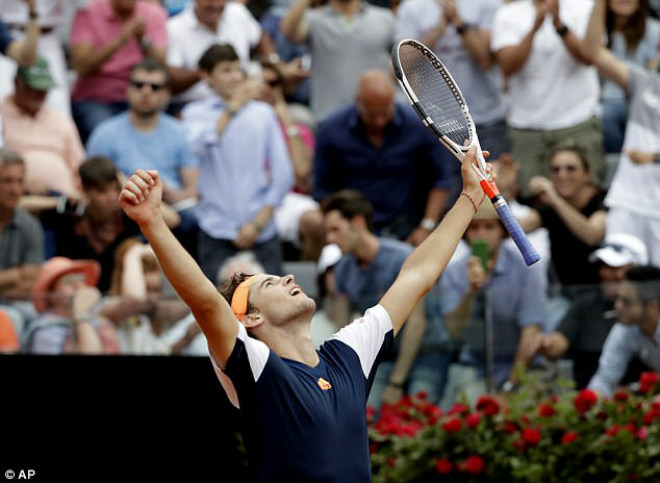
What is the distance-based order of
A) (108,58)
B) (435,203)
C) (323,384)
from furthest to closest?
1. (108,58)
2. (435,203)
3. (323,384)

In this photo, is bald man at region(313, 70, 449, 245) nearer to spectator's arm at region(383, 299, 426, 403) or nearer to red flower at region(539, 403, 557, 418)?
spectator's arm at region(383, 299, 426, 403)

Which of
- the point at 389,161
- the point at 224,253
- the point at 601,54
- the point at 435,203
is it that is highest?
the point at 601,54

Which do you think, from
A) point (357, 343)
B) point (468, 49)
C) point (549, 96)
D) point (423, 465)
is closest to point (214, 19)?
point (468, 49)

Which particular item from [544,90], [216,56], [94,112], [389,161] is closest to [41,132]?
[94,112]

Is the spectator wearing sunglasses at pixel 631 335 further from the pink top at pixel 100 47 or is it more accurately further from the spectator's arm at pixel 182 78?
the pink top at pixel 100 47

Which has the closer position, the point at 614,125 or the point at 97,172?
the point at 97,172

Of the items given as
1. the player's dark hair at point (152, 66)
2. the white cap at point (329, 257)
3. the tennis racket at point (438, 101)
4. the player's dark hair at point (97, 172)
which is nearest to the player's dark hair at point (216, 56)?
the player's dark hair at point (152, 66)

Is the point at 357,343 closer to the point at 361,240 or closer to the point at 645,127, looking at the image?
the point at 361,240

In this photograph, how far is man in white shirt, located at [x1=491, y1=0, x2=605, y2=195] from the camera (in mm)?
10328

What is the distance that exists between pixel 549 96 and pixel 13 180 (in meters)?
4.19

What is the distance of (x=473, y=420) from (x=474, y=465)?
27 cm

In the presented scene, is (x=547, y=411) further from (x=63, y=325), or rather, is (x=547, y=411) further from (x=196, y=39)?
(x=196, y=39)

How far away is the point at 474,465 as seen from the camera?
7203mm

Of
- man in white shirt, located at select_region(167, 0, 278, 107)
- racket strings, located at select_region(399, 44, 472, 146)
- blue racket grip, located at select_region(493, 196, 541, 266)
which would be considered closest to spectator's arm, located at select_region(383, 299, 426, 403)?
racket strings, located at select_region(399, 44, 472, 146)
